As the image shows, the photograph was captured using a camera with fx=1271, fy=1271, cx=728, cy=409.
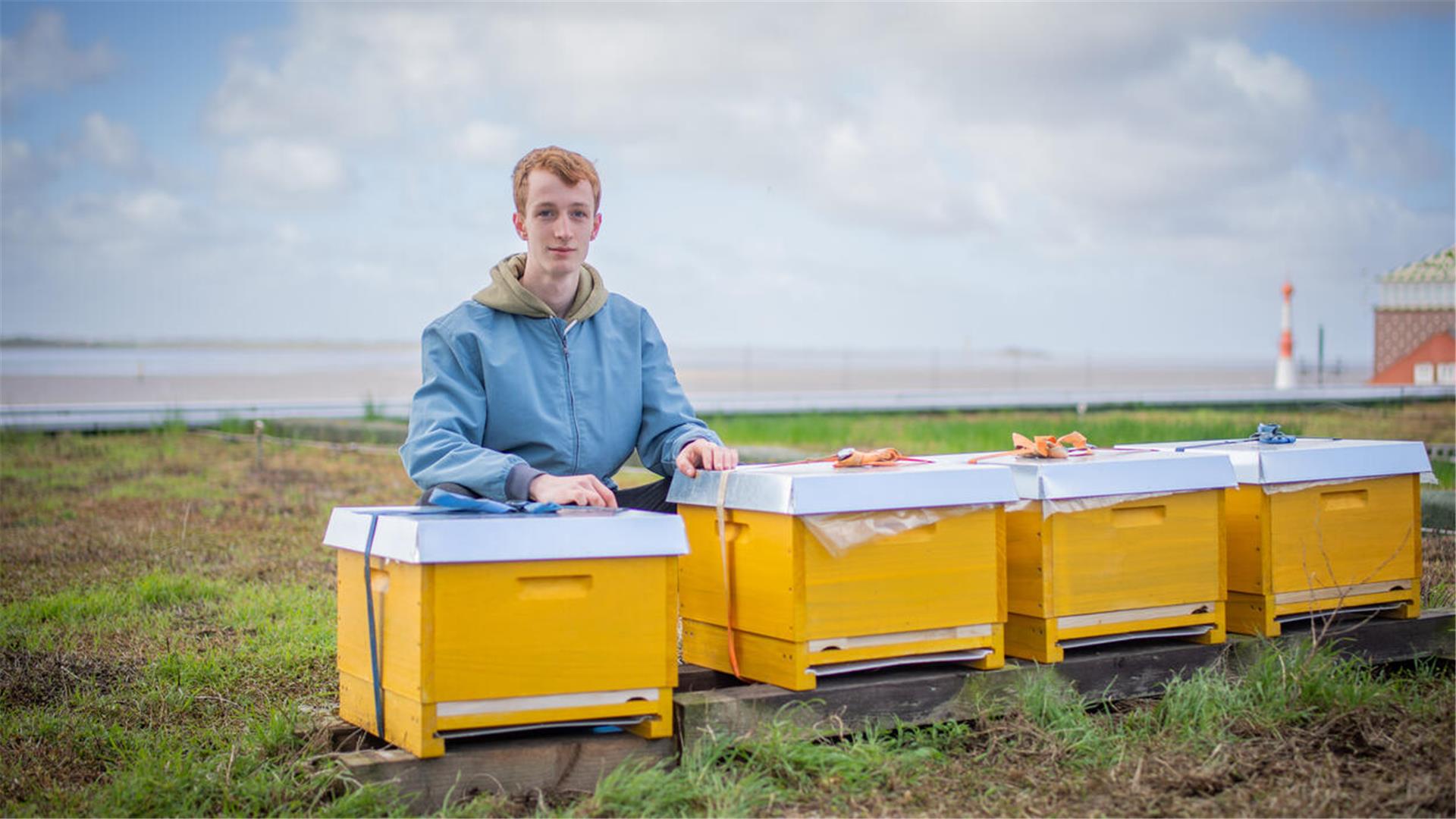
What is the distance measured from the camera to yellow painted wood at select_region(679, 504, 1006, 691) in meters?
2.76

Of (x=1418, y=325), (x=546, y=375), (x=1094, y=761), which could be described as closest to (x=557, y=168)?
(x=546, y=375)

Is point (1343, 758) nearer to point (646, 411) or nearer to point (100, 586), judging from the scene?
point (646, 411)

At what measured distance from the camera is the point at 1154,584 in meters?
3.12

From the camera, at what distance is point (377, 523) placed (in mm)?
2648

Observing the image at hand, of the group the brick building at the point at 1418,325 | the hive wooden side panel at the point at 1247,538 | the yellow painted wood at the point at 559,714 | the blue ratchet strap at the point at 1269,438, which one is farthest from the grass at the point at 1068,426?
the yellow painted wood at the point at 559,714

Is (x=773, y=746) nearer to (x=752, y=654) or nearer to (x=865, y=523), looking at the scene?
(x=752, y=654)

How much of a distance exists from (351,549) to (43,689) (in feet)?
4.76

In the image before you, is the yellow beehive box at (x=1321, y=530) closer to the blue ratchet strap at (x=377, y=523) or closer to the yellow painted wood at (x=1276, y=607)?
the yellow painted wood at (x=1276, y=607)

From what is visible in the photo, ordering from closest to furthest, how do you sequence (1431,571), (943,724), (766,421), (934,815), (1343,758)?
(934,815) → (1343,758) → (943,724) → (1431,571) → (766,421)

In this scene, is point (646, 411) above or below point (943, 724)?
above

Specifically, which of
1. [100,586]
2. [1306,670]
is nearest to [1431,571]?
[1306,670]

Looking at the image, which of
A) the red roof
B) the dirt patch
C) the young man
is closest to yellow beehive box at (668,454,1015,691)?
the young man

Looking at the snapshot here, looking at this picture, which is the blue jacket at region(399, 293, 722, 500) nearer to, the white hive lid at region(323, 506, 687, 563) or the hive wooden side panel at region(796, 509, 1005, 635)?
the white hive lid at region(323, 506, 687, 563)

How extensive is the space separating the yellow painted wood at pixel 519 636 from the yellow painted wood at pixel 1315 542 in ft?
5.21
